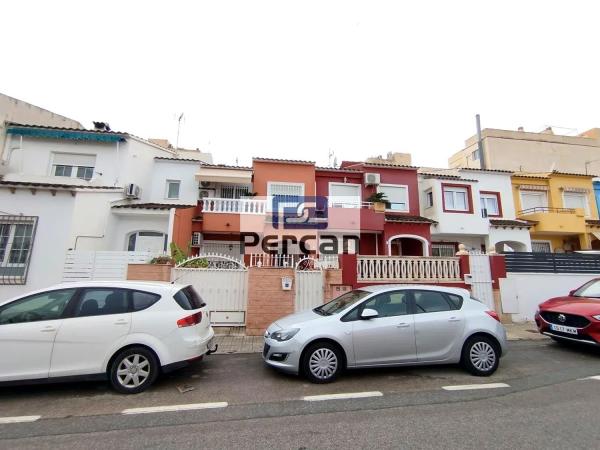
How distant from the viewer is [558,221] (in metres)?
18.2

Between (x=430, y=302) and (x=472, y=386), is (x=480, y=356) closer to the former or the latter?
→ (x=472, y=386)

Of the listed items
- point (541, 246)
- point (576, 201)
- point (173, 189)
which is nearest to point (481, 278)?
point (541, 246)

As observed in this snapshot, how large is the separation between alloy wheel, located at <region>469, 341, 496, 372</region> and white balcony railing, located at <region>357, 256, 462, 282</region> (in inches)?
166

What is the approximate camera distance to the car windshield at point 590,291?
23.7 ft

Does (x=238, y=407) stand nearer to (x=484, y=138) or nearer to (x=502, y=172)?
(x=502, y=172)

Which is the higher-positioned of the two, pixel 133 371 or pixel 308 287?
pixel 308 287

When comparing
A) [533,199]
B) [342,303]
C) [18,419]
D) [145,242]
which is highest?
[533,199]

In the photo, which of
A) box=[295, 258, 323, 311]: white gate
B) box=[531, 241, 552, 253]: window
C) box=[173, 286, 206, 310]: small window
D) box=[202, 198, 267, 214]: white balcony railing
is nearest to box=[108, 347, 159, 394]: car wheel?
box=[173, 286, 206, 310]: small window

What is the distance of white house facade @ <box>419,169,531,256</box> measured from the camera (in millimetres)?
16922

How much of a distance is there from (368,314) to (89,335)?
4209mm

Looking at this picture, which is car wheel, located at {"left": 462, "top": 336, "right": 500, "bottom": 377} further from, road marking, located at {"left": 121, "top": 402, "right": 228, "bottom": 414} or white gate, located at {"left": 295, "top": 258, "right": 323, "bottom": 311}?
white gate, located at {"left": 295, "top": 258, "right": 323, "bottom": 311}

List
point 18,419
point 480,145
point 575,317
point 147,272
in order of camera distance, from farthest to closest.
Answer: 1. point 480,145
2. point 147,272
3. point 575,317
4. point 18,419

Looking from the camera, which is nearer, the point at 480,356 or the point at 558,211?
the point at 480,356

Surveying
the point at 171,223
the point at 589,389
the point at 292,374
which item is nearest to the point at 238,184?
the point at 171,223
